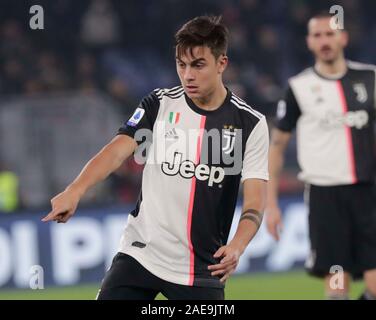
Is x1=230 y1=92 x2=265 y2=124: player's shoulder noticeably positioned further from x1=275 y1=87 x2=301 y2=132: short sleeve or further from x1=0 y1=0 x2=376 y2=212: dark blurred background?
x1=0 y1=0 x2=376 y2=212: dark blurred background

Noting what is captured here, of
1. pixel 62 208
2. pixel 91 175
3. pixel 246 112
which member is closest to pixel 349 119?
pixel 246 112

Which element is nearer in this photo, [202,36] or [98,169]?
[98,169]

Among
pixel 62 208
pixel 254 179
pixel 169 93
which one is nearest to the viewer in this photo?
pixel 62 208

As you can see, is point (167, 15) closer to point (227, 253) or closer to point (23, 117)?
point (23, 117)

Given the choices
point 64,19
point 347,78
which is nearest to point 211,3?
point 64,19

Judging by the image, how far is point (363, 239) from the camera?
798 centimetres

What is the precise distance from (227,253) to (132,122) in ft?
2.97

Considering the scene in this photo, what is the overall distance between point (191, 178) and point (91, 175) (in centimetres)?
60

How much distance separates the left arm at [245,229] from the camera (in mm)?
5039

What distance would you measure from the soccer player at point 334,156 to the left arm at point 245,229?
2291 millimetres

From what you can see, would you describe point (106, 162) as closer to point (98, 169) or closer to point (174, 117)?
point (98, 169)

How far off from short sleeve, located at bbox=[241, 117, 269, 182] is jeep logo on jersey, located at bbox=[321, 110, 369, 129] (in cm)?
250

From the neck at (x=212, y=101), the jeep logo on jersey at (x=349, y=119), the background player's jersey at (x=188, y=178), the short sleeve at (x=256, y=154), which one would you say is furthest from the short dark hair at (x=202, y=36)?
the jeep logo on jersey at (x=349, y=119)

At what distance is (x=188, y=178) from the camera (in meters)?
5.60
